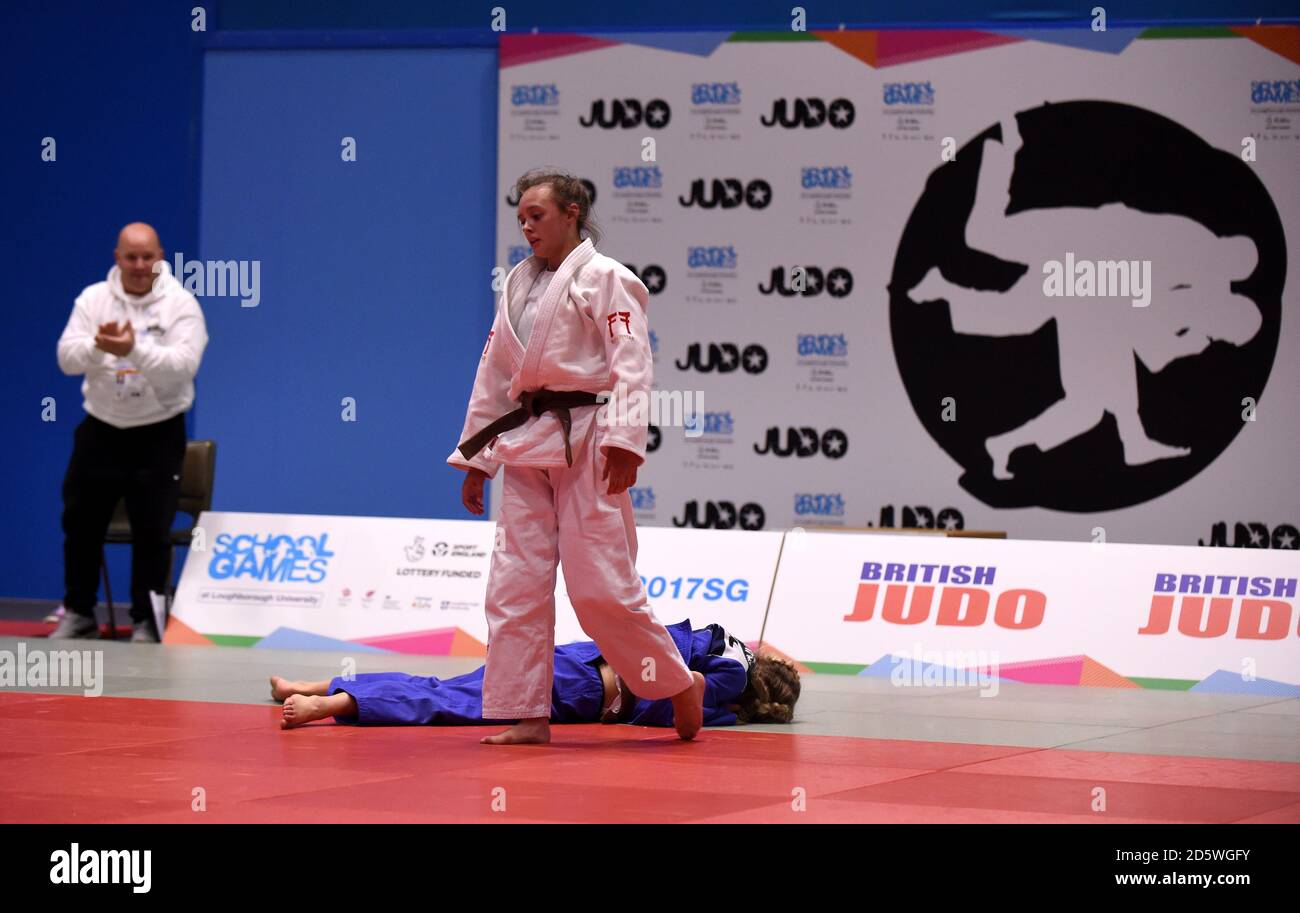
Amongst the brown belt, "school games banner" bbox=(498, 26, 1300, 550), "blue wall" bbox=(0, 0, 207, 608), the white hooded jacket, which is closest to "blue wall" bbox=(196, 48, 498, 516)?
"school games banner" bbox=(498, 26, 1300, 550)

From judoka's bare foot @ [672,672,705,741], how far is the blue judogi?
0.18m

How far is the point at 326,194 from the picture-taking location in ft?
32.4

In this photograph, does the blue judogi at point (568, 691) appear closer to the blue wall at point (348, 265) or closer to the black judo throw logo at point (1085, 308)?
the black judo throw logo at point (1085, 308)

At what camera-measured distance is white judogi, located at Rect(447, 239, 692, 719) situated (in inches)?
174

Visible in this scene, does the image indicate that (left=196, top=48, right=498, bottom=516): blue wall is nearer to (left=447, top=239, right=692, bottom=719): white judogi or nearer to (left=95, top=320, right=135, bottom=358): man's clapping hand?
(left=95, top=320, right=135, bottom=358): man's clapping hand

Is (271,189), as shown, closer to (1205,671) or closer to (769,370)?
(769,370)

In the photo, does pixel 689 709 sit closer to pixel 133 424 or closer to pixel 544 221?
pixel 544 221

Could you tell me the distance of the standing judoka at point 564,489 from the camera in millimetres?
4422

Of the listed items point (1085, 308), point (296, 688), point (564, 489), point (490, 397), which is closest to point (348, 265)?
point (1085, 308)

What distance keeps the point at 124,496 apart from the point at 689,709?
4.25m

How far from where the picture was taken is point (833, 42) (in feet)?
30.1

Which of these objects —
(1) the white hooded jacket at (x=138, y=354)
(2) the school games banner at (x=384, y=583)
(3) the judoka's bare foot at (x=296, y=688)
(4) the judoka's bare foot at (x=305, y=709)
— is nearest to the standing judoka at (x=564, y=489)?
(4) the judoka's bare foot at (x=305, y=709)
